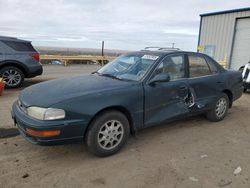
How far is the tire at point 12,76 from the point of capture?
26.8ft

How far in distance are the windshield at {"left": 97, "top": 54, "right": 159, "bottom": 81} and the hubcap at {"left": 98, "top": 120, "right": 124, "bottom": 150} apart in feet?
2.80

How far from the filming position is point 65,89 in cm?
348

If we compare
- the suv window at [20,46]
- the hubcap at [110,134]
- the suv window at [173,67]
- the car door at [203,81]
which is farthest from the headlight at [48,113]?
the suv window at [20,46]

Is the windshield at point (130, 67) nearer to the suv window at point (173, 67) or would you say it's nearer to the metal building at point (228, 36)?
the suv window at point (173, 67)

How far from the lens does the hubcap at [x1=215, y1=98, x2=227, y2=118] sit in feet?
17.1

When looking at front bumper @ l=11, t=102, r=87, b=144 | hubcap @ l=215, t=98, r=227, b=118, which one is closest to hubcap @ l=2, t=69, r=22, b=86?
front bumper @ l=11, t=102, r=87, b=144

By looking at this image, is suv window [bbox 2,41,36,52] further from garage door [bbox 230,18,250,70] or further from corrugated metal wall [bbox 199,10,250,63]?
garage door [bbox 230,18,250,70]

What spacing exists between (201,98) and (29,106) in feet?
10.5

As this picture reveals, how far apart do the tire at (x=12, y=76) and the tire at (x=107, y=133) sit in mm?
A: 6105

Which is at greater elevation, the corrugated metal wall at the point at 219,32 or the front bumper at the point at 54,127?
the corrugated metal wall at the point at 219,32

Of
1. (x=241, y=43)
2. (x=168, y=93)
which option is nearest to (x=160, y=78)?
(x=168, y=93)

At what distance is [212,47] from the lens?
15.5 meters

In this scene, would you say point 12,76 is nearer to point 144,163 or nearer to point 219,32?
point 144,163

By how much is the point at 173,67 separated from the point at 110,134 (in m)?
1.74
